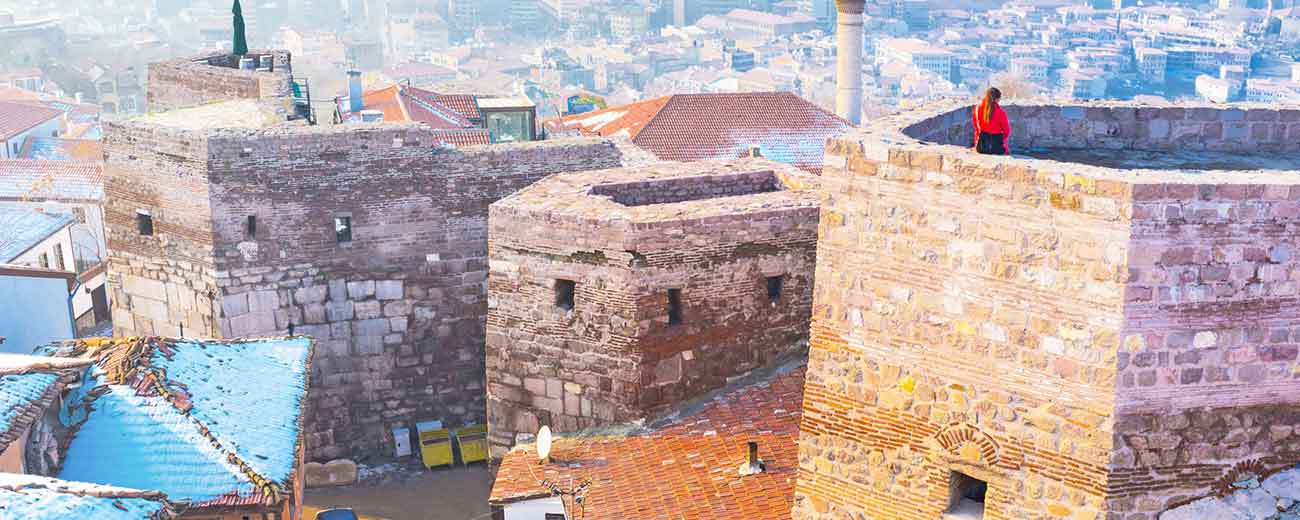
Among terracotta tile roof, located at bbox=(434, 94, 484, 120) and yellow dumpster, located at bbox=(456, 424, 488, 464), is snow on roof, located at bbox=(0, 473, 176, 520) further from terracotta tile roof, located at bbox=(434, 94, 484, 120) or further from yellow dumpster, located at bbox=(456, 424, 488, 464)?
terracotta tile roof, located at bbox=(434, 94, 484, 120)

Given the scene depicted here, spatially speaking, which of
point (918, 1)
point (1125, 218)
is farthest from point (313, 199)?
point (918, 1)

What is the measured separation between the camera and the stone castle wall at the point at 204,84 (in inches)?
773

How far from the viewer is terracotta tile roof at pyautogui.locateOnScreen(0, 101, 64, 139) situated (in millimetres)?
51291

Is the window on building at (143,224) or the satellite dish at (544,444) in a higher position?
the window on building at (143,224)

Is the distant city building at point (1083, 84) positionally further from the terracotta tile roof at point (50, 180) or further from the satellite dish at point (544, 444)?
the satellite dish at point (544, 444)

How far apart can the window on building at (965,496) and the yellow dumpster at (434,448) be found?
9.72m

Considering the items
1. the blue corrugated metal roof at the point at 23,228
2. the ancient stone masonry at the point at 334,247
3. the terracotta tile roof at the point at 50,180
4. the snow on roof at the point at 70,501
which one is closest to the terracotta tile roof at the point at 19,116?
the terracotta tile roof at the point at 50,180

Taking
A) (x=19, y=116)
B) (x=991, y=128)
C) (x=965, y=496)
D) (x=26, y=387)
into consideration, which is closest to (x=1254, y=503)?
(x=965, y=496)

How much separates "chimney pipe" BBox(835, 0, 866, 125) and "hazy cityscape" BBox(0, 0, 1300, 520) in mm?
17870

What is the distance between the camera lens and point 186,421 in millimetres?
11852

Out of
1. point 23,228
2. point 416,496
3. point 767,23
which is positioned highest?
point 23,228

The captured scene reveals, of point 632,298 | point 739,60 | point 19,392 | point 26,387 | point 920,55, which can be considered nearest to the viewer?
point 19,392

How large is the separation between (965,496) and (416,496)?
939 centimetres

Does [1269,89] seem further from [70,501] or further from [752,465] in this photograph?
[70,501]
